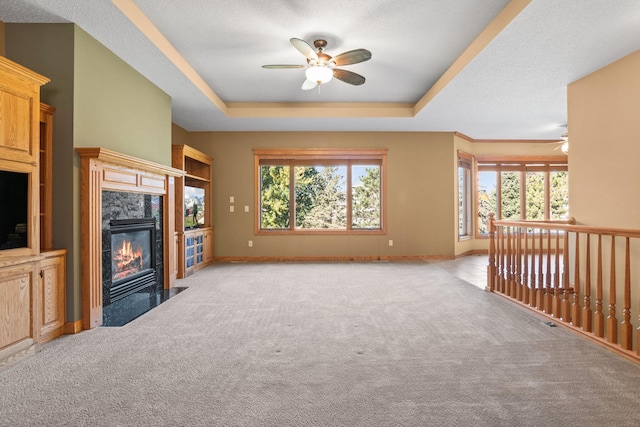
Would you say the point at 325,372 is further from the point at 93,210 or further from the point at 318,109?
the point at 318,109

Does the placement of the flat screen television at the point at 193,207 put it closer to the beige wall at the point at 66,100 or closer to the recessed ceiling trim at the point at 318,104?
the recessed ceiling trim at the point at 318,104

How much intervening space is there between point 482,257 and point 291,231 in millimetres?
4229

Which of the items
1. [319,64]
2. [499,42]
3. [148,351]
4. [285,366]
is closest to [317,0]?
[319,64]

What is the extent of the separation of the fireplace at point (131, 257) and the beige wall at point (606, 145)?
562 centimetres

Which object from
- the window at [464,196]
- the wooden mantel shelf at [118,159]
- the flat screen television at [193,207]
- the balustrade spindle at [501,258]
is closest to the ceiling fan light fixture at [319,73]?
the wooden mantel shelf at [118,159]

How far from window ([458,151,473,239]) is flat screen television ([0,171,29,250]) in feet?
24.2

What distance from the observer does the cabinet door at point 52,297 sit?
2805 millimetres

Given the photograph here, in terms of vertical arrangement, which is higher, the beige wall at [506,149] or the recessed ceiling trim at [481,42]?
the recessed ceiling trim at [481,42]

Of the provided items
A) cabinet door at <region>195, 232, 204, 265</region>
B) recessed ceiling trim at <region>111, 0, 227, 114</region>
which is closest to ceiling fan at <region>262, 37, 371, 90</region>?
recessed ceiling trim at <region>111, 0, 227, 114</region>

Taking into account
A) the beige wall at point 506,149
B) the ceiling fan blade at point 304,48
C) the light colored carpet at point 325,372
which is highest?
the ceiling fan blade at point 304,48

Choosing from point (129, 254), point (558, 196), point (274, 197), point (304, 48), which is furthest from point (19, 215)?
point (558, 196)

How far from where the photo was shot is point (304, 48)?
3391 millimetres

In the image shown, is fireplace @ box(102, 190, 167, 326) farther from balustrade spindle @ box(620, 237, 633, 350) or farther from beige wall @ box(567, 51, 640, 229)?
beige wall @ box(567, 51, 640, 229)

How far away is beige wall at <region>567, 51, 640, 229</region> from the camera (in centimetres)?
376
